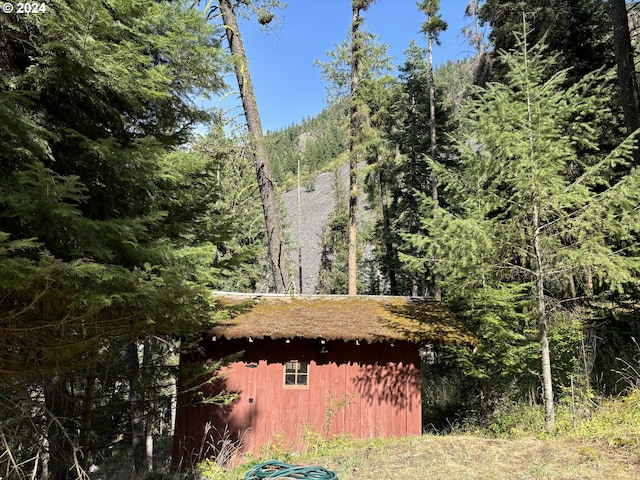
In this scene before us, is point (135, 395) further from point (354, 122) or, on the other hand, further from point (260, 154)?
point (354, 122)

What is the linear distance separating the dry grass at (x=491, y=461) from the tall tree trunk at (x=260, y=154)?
5199 millimetres

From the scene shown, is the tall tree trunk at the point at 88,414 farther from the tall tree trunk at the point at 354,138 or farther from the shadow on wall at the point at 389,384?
the tall tree trunk at the point at 354,138

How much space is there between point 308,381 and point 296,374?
0.32 meters

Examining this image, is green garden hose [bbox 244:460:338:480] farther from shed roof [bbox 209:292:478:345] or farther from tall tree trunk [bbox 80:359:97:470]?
shed roof [bbox 209:292:478:345]

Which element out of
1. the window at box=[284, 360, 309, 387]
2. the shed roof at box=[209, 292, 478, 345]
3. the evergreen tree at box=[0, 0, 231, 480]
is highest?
the evergreen tree at box=[0, 0, 231, 480]

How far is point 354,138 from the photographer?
54.3 ft

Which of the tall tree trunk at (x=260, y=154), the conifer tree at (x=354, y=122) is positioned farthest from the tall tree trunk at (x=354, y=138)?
the tall tree trunk at (x=260, y=154)

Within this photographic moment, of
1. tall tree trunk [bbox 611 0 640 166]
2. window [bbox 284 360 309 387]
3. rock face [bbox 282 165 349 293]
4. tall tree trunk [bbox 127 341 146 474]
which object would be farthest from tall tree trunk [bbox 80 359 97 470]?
rock face [bbox 282 165 349 293]

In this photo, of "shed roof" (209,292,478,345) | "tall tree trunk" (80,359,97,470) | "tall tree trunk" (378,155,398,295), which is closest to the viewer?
"tall tree trunk" (80,359,97,470)

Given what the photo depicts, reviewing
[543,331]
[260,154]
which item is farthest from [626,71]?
[260,154]

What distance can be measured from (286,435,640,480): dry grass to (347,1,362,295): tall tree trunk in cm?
990

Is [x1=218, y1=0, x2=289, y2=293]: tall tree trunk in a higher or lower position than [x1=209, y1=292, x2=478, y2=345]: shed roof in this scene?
higher

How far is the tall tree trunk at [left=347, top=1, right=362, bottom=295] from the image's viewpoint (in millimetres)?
16625

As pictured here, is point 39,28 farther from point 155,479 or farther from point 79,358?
point 155,479
